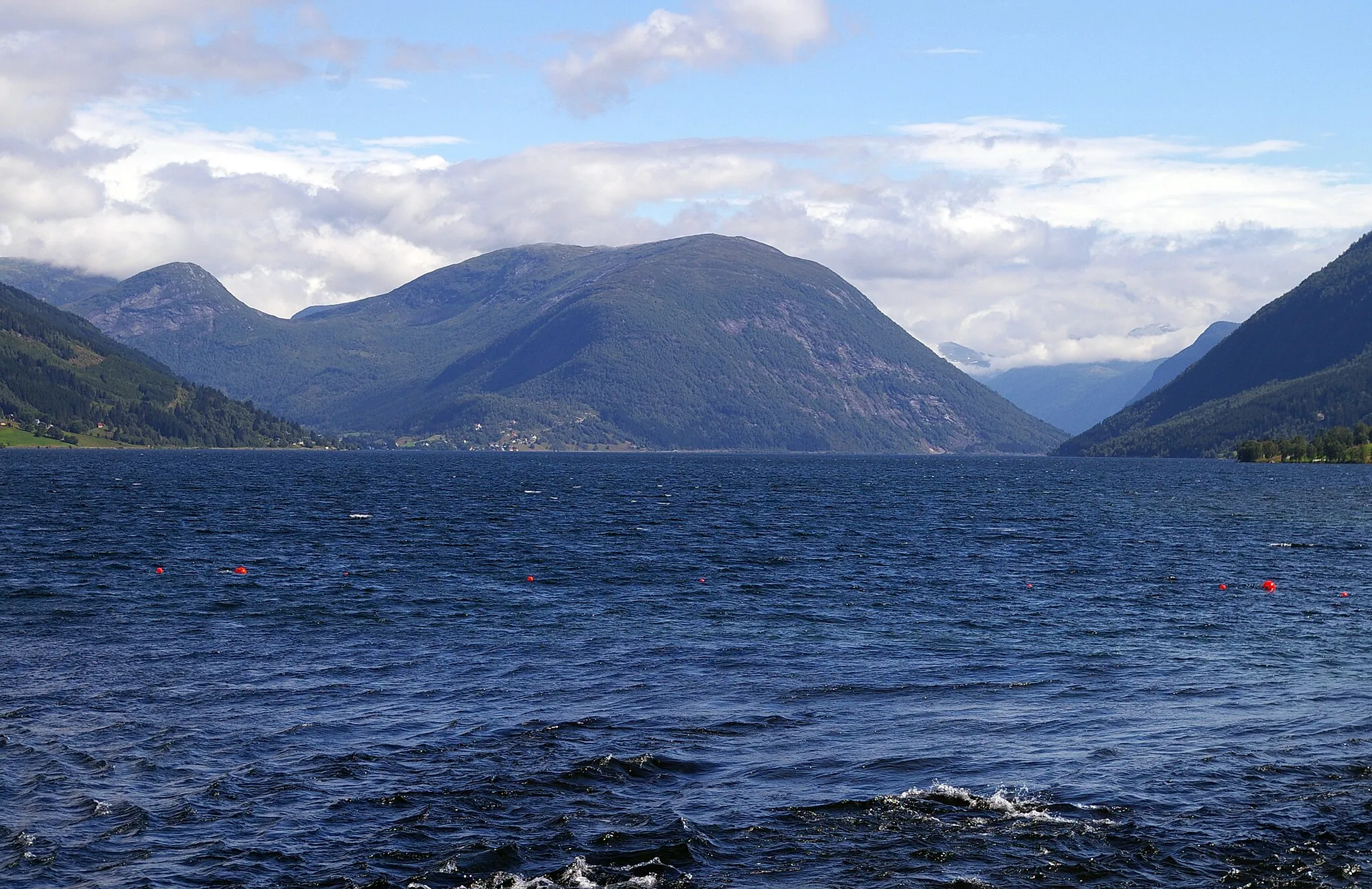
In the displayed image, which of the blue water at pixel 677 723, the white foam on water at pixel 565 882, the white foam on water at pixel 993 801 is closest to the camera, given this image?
the white foam on water at pixel 565 882

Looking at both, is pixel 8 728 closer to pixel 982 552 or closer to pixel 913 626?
pixel 913 626

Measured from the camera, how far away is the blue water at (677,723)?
2858 cm

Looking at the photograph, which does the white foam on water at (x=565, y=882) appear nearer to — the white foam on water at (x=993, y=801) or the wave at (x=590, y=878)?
the wave at (x=590, y=878)

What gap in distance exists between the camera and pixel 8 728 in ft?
128

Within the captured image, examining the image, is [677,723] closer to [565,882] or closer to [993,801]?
[993,801]

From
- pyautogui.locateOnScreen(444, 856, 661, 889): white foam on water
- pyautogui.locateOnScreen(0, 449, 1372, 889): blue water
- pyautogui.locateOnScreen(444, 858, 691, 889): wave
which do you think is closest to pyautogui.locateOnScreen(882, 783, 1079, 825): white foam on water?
pyautogui.locateOnScreen(0, 449, 1372, 889): blue water

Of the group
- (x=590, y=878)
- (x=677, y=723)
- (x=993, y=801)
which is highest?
(x=677, y=723)

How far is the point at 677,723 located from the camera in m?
40.8

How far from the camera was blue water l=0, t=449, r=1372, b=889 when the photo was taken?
2858 cm

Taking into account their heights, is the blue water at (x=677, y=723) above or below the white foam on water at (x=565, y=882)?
above

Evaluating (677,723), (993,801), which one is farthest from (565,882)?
(677,723)

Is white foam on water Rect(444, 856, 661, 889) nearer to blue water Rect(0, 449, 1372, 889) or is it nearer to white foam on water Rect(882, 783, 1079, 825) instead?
blue water Rect(0, 449, 1372, 889)

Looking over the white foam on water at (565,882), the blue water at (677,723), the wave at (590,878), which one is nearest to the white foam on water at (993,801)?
the blue water at (677,723)

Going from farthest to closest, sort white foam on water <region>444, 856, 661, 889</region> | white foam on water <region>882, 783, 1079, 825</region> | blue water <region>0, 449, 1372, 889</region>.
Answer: white foam on water <region>882, 783, 1079, 825</region>
blue water <region>0, 449, 1372, 889</region>
white foam on water <region>444, 856, 661, 889</region>
